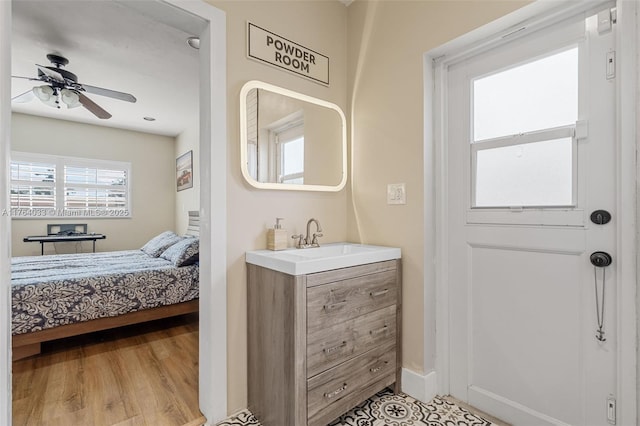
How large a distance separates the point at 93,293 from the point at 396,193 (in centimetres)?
260

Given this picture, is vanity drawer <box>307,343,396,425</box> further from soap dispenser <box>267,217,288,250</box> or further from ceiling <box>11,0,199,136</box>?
ceiling <box>11,0,199,136</box>

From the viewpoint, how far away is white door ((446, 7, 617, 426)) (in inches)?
52.1

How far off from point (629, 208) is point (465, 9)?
48.6 inches

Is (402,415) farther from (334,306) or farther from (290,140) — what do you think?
(290,140)

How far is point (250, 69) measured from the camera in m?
1.76

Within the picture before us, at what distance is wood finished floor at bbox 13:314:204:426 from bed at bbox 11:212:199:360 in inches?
7.7

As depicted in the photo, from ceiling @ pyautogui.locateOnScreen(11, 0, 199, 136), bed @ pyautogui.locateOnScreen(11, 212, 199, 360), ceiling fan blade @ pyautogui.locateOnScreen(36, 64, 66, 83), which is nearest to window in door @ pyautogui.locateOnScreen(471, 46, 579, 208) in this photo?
ceiling @ pyautogui.locateOnScreen(11, 0, 199, 136)

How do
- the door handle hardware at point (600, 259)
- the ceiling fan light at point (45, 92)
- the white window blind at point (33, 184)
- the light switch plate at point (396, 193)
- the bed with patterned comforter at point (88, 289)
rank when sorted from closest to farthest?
the door handle hardware at point (600, 259) < the light switch plate at point (396, 193) < the bed with patterned comforter at point (88, 289) < the ceiling fan light at point (45, 92) < the white window blind at point (33, 184)

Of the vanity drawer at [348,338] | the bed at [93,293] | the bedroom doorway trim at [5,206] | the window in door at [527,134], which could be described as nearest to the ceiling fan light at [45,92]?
the bed at [93,293]

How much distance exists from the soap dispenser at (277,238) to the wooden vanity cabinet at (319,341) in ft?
0.60

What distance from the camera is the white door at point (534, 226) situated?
132 cm

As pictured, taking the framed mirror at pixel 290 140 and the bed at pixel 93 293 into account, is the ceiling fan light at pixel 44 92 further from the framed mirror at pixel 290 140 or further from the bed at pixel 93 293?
the framed mirror at pixel 290 140

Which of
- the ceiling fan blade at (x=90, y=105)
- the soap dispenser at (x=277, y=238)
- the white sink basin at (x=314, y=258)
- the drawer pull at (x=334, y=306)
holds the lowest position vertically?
the drawer pull at (x=334, y=306)

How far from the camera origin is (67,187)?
15.9 ft
